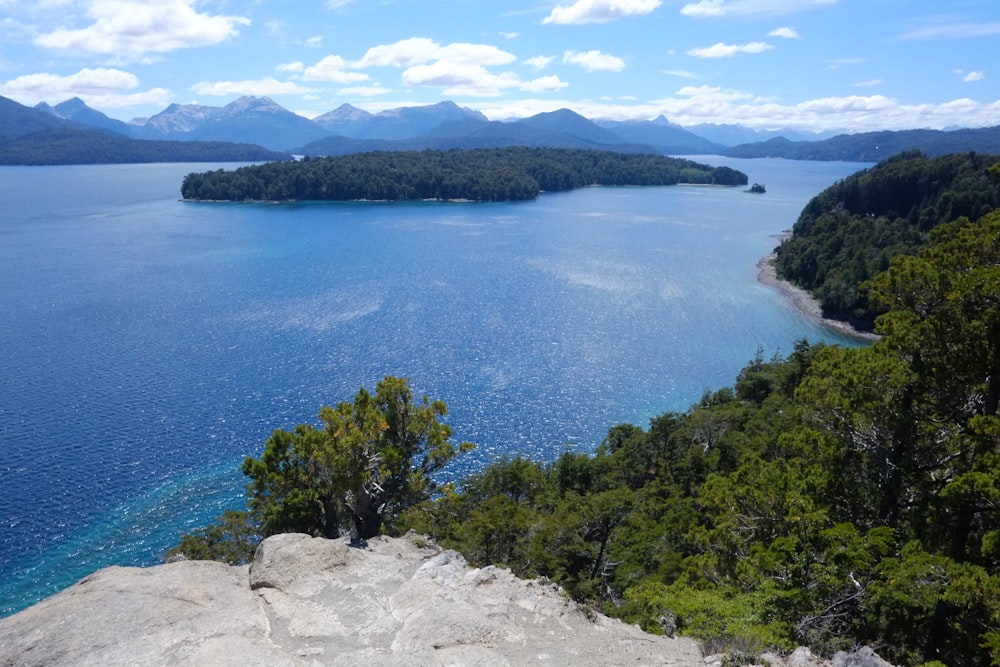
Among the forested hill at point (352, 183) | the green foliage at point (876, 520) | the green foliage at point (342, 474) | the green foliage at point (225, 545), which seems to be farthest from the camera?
the forested hill at point (352, 183)

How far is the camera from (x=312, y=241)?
119000 millimetres

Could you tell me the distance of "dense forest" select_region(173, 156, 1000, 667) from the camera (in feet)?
44.9

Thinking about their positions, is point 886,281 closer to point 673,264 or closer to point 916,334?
point 916,334

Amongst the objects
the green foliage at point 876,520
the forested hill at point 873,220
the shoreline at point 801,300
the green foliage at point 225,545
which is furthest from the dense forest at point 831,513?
the forested hill at point 873,220

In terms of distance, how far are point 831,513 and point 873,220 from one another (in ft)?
332

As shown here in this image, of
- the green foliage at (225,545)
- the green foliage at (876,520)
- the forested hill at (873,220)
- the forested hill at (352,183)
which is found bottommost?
the green foliage at (225,545)

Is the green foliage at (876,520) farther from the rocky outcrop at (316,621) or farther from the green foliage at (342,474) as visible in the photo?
the green foliage at (342,474)

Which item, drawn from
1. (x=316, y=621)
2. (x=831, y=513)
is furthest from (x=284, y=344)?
(x=831, y=513)

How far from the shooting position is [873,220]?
331ft

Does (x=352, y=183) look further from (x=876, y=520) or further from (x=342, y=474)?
(x=876, y=520)

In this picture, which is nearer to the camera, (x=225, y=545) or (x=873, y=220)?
(x=225, y=545)

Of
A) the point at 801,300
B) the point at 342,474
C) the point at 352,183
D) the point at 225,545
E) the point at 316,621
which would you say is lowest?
the point at 225,545

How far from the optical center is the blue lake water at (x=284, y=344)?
3897 cm

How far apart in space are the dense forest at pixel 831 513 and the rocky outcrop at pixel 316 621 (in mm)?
2658
